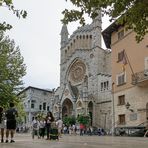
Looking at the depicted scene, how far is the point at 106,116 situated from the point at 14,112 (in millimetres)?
52133

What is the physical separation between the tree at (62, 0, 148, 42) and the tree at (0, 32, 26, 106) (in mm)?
28071

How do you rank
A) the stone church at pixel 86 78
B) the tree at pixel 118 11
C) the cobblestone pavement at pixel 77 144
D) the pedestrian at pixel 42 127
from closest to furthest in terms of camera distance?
the tree at pixel 118 11 < the cobblestone pavement at pixel 77 144 < the pedestrian at pixel 42 127 < the stone church at pixel 86 78

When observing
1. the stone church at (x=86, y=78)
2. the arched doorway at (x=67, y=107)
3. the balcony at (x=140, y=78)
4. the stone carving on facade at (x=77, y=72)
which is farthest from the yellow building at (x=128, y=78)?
the arched doorway at (x=67, y=107)

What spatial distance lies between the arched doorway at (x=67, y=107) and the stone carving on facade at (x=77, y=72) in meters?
4.18

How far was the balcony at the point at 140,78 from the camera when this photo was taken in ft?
129

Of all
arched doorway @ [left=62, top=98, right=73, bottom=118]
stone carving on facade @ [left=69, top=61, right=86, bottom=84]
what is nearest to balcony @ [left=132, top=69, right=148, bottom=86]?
stone carving on facade @ [left=69, top=61, right=86, bottom=84]

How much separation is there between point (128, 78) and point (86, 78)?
34220mm

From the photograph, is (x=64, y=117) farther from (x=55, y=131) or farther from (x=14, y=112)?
(x=14, y=112)

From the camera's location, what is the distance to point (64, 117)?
257 ft

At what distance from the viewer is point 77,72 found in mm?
79188

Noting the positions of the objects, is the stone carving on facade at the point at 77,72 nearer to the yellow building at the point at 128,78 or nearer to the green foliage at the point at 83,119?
the green foliage at the point at 83,119

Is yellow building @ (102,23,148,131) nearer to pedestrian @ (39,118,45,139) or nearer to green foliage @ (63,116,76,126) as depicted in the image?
pedestrian @ (39,118,45,139)

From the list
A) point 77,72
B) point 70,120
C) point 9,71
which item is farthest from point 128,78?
point 77,72

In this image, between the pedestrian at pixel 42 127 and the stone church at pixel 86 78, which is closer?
the pedestrian at pixel 42 127
